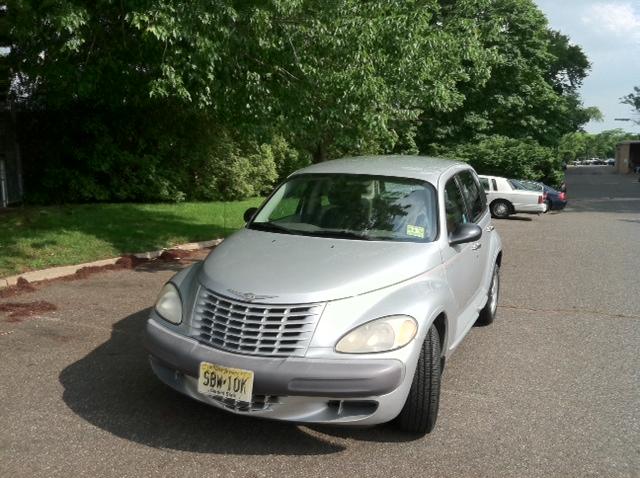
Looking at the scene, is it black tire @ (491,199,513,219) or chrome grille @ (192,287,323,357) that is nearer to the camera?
chrome grille @ (192,287,323,357)

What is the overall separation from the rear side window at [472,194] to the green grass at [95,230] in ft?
18.0

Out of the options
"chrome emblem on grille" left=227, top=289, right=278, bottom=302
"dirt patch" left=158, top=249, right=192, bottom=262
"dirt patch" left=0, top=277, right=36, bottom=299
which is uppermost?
"chrome emblem on grille" left=227, top=289, right=278, bottom=302

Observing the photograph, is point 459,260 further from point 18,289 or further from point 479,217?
point 18,289

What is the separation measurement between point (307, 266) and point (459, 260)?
139 cm

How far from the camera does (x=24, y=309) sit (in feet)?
20.5

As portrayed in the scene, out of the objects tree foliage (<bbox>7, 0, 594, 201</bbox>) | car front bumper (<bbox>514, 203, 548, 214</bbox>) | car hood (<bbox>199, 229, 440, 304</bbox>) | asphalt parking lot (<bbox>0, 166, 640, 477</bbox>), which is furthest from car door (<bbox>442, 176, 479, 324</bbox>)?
car front bumper (<bbox>514, 203, 548, 214</bbox>)

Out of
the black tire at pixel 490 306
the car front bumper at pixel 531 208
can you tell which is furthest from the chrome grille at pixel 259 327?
the car front bumper at pixel 531 208

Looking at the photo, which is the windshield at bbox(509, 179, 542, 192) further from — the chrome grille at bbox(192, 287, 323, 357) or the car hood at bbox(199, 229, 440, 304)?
the chrome grille at bbox(192, 287, 323, 357)

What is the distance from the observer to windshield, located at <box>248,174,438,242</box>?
4457mm

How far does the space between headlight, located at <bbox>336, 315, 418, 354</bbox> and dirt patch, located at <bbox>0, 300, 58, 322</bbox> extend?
397cm

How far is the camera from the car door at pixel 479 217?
5367 mm

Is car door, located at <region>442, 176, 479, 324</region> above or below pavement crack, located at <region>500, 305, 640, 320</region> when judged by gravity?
above

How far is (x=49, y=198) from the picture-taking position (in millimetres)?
14898

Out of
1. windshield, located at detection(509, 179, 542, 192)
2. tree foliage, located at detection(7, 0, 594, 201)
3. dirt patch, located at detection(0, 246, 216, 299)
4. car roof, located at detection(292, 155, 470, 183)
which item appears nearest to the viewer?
car roof, located at detection(292, 155, 470, 183)
